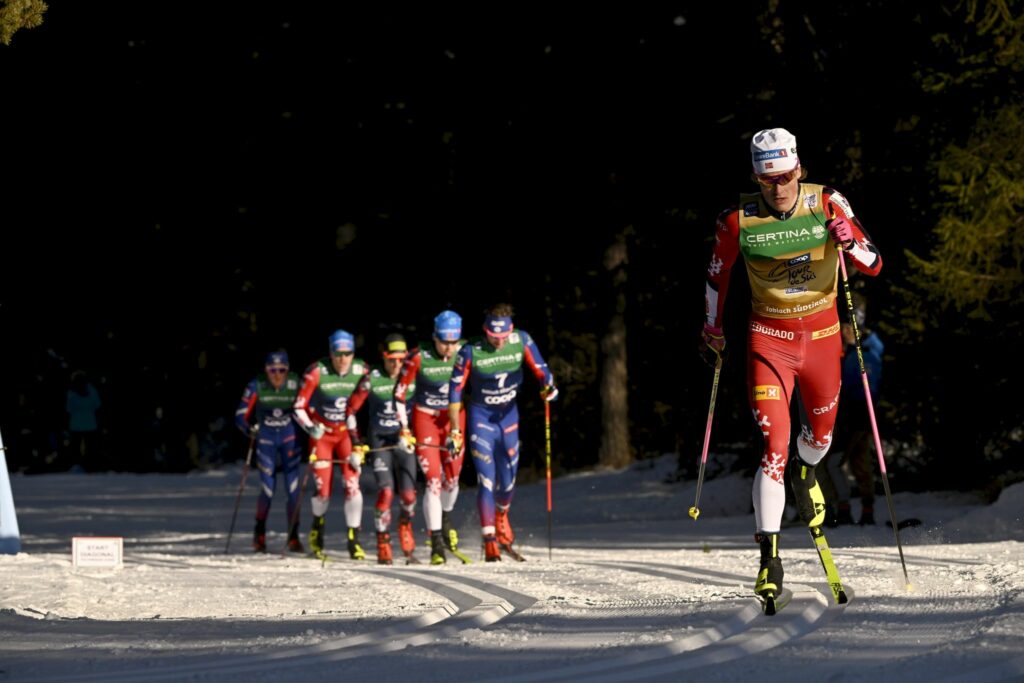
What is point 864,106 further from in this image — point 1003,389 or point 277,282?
point 277,282

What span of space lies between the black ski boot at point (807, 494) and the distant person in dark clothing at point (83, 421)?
23.2 metres

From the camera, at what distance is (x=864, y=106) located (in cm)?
2161

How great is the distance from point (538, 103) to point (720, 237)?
2059 cm

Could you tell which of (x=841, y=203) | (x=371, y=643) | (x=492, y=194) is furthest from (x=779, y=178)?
(x=492, y=194)

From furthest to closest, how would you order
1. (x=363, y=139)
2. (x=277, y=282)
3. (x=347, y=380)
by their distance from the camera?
(x=277, y=282)
(x=363, y=139)
(x=347, y=380)

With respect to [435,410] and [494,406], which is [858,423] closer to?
[494,406]

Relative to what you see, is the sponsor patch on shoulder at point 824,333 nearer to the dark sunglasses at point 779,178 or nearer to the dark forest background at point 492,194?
the dark sunglasses at point 779,178

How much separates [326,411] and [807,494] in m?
9.75

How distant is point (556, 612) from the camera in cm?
990

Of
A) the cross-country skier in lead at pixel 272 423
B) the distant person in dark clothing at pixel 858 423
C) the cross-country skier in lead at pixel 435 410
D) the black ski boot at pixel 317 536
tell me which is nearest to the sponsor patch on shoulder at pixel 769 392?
the distant person in dark clothing at pixel 858 423

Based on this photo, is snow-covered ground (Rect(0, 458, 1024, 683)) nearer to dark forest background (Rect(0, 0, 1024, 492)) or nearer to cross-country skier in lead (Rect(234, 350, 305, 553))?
cross-country skier in lead (Rect(234, 350, 305, 553))

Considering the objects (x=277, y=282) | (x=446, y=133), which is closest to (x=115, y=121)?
(x=277, y=282)

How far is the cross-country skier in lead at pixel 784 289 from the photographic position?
9602mm

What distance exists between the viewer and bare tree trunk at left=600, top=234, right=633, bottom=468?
2972cm
